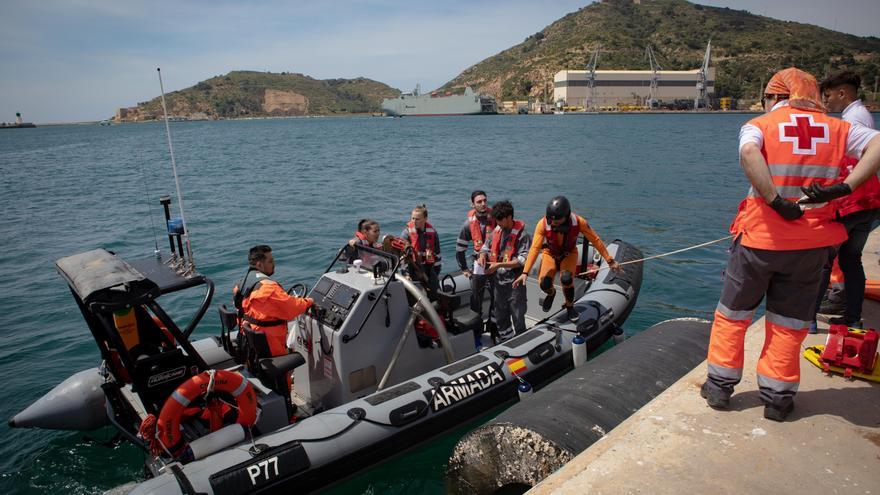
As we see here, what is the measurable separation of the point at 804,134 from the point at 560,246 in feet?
10.2

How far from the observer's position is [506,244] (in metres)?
5.73

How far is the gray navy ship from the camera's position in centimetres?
10906

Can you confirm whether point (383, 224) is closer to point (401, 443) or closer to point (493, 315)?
point (493, 315)

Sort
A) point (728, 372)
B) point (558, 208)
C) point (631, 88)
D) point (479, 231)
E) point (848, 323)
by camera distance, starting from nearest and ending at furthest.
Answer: point (728, 372) → point (848, 323) → point (558, 208) → point (479, 231) → point (631, 88)

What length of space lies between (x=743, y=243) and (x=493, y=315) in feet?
11.9

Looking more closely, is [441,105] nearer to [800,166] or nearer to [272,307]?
[272,307]

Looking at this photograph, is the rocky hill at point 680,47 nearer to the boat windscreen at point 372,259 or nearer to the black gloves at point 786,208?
the boat windscreen at point 372,259

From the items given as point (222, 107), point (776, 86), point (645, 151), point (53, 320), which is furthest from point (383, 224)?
point (222, 107)

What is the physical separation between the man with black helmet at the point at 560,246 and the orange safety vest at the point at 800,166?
8.06 ft

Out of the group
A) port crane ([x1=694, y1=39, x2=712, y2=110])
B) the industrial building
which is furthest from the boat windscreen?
port crane ([x1=694, y1=39, x2=712, y2=110])

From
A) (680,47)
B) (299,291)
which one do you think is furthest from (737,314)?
(680,47)

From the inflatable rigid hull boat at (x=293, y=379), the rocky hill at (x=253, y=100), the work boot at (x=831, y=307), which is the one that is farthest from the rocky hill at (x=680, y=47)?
the inflatable rigid hull boat at (x=293, y=379)

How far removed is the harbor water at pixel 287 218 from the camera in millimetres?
5152

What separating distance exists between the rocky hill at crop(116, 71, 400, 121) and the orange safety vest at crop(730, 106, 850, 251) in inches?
6391
